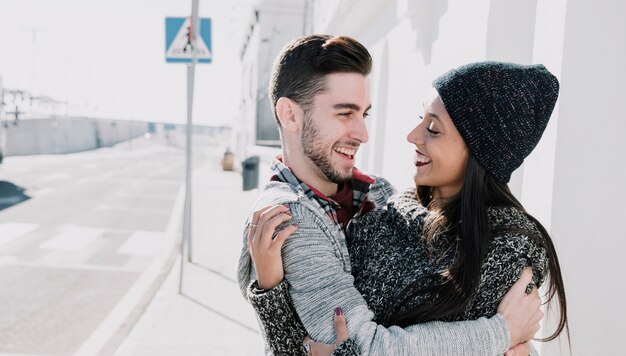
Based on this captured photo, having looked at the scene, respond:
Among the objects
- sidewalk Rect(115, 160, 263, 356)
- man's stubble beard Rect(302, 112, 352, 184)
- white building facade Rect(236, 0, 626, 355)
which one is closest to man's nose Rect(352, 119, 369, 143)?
man's stubble beard Rect(302, 112, 352, 184)

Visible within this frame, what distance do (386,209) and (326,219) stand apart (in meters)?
0.32

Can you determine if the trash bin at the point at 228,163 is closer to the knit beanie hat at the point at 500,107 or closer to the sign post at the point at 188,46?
the sign post at the point at 188,46

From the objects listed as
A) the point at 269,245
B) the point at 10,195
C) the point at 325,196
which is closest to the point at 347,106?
the point at 325,196

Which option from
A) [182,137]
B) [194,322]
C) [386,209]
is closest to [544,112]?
[386,209]

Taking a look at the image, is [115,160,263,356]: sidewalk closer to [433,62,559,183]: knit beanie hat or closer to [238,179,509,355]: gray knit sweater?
[238,179,509,355]: gray knit sweater

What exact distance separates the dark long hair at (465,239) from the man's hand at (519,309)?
0.13m

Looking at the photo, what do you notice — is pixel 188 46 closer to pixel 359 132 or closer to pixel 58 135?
pixel 359 132

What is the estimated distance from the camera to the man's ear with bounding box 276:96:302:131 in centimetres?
216

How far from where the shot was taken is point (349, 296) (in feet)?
5.77

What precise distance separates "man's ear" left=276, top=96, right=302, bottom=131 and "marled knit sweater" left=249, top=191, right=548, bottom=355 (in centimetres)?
51

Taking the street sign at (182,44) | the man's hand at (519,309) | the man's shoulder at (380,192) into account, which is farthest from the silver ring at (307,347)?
the street sign at (182,44)

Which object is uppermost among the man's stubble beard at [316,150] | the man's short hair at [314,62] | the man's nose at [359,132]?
the man's short hair at [314,62]

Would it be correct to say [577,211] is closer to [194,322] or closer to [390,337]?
[390,337]

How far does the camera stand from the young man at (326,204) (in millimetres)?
1712
